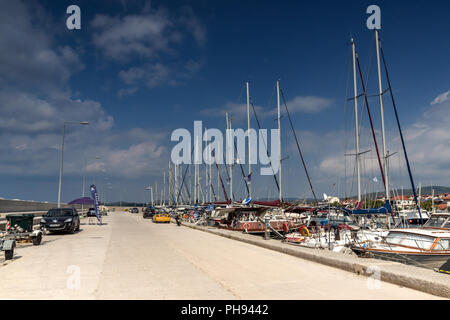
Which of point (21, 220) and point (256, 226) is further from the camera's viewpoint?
point (256, 226)

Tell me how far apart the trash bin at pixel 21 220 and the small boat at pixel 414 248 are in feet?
51.7

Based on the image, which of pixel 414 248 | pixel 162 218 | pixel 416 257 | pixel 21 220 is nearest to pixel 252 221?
pixel 414 248

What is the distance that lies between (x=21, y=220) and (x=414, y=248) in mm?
18616

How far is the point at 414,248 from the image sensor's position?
17.9 meters

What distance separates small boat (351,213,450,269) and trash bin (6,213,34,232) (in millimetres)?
15765

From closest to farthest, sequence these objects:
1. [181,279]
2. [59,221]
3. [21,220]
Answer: [181,279] < [21,220] < [59,221]

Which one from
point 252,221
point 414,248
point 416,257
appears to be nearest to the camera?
point 416,257

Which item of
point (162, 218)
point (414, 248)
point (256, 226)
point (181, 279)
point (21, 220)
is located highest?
point (21, 220)

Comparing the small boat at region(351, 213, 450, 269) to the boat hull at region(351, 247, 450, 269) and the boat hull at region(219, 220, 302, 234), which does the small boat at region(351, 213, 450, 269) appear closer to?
the boat hull at region(351, 247, 450, 269)

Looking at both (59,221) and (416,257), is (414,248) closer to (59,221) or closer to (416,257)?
(416,257)

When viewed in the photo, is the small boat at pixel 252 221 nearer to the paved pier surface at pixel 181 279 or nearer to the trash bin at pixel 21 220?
the trash bin at pixel 21 220
